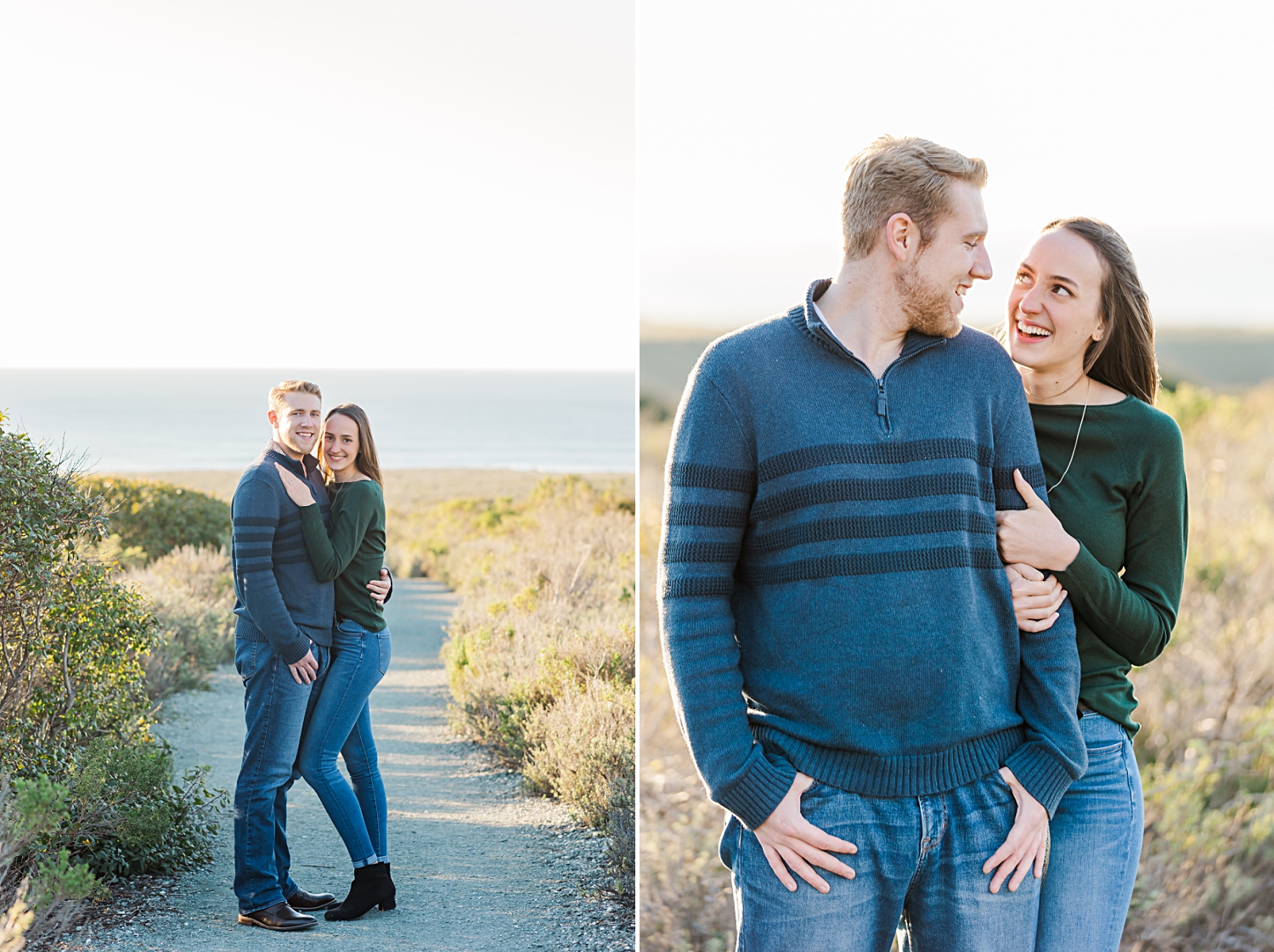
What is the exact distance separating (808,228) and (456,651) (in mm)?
4676

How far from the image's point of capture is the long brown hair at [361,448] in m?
2.43

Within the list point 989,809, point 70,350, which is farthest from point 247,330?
point 989,809

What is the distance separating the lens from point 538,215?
12.5 feet

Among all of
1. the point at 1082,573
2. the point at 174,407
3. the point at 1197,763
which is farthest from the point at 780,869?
the point at 1197,763

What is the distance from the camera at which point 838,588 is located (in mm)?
1371

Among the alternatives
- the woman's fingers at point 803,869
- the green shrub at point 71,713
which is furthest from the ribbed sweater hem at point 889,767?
the green shrub at point 71,713

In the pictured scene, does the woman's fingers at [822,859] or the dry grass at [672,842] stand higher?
the woman's fingers at [822,859]

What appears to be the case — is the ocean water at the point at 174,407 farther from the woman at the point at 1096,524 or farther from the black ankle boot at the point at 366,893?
the woman at the point at 1096,524

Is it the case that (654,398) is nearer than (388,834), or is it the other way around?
(388,834)

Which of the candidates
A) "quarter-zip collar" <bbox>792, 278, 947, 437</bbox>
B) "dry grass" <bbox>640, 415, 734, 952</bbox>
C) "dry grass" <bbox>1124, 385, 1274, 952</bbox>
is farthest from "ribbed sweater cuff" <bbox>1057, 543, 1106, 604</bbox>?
"dry grass" <bbox>1124, 385, 1274, 952</bbox>

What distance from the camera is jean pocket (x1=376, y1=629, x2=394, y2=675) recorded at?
8.45ft

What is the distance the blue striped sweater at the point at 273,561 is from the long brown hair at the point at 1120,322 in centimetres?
170

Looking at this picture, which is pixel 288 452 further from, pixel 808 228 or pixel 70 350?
pixel 808 228

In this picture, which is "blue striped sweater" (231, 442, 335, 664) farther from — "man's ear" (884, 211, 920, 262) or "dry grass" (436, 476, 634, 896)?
"man's ear" (884, 211, 920, 262)
